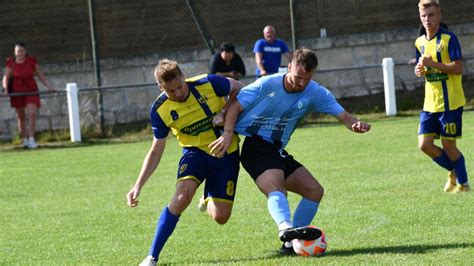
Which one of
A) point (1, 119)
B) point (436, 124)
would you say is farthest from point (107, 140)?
point (436, 124)

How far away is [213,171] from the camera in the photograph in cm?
729

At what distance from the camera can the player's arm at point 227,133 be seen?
686 cm

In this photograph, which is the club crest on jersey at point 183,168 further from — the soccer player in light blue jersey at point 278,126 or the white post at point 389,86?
the white post at point 389,86

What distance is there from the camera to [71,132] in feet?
62.4

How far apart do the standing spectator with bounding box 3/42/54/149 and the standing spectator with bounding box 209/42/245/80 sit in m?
3.03

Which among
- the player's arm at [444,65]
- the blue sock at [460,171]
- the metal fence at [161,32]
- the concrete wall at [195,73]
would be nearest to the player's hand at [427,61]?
the player's arm at [444,65]

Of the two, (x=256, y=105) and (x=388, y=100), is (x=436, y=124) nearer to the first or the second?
→ (x=256, y=105)

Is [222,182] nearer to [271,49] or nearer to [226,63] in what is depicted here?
[226,63]

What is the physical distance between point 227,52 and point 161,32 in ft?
10.4

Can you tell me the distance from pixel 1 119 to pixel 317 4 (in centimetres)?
689

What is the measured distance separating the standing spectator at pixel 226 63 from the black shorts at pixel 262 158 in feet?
35.8

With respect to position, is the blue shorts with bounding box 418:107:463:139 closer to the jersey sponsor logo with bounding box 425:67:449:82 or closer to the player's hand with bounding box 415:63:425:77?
→ the jersey sponsor logo with bounding box 425:67:449:82

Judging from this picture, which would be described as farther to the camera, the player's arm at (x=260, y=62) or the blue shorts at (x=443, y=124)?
the player's arm at (x=260, y=62)

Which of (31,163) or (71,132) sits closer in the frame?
(31,163)
